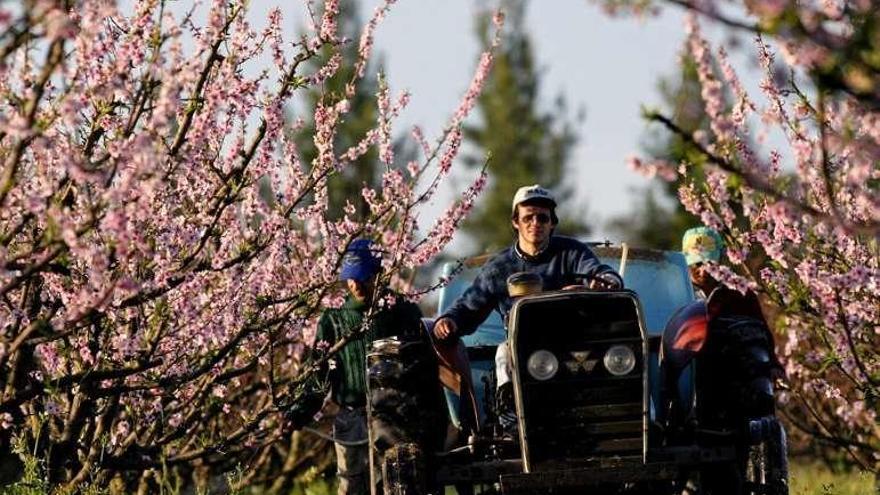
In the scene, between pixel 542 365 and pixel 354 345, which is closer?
pixel 542 365

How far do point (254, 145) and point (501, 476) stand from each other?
87.5 inches

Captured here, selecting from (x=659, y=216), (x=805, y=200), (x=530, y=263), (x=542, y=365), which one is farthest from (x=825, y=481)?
(x=659, y=216)

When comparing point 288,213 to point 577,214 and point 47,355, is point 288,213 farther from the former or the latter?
point 577,214

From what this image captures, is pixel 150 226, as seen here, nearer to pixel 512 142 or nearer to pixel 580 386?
pixel 580 386

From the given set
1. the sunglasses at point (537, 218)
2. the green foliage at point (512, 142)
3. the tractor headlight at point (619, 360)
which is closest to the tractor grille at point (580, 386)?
the tractor headlight at point (619, 360)

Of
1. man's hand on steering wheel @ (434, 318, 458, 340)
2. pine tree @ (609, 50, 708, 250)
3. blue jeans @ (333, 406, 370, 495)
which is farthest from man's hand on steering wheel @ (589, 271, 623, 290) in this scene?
pine tree @ (609, 50, 708, 250)

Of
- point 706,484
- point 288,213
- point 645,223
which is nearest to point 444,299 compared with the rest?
point 288,213

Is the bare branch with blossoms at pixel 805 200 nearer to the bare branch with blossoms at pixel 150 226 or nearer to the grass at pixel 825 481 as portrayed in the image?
the grass at pixel 825 481

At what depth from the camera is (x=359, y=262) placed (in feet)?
35.6

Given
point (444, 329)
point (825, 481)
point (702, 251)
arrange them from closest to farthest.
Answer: point (444, 329) < point (702, 251) < point (825, 481)

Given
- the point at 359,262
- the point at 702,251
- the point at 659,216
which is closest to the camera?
the point at 702,251

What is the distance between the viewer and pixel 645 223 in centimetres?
5119

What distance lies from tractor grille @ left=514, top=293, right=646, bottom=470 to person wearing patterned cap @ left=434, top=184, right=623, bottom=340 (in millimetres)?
557

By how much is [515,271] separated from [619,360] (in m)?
0.99
